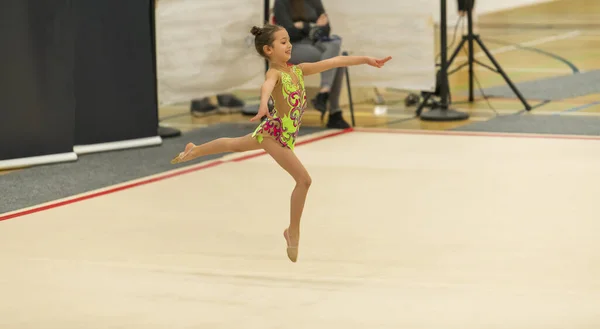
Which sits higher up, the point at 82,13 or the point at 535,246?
the point at 82,13

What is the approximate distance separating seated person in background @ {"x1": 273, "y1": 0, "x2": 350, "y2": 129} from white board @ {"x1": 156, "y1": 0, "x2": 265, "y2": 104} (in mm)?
641

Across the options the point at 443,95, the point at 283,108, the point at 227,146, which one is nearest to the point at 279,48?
the point at 283,108

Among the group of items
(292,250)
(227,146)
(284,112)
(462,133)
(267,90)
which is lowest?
(462,133)

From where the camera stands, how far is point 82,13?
7.22 m

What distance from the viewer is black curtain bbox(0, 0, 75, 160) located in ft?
21.9

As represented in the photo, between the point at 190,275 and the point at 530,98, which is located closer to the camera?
the point at 190,275

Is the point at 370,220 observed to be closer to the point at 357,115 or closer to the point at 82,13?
the point at 82,13

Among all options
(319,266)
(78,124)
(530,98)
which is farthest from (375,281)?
(530,98)

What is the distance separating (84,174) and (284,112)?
281 cm

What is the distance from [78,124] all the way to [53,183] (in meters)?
1.12

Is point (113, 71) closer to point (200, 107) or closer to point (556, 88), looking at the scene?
point (200, 107)

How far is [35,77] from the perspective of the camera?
6781 millimetres

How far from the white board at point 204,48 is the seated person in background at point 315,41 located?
64cm

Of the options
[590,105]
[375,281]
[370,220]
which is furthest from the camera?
[590,105]
